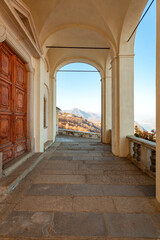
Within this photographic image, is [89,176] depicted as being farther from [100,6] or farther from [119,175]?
[100,6]

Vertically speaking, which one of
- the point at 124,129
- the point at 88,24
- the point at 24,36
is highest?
the point at 88,24

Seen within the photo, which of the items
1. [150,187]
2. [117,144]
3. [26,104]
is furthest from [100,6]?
[150,187]

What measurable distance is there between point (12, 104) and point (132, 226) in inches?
146

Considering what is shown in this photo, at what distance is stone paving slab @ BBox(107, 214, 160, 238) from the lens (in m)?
→ 1.56

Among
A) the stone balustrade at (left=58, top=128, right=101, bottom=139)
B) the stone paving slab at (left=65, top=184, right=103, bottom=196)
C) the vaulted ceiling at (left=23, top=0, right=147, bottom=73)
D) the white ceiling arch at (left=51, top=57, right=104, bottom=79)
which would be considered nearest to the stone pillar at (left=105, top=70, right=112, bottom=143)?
the white ceiling arch at (left=51, top=57, right=104, bottom=79)

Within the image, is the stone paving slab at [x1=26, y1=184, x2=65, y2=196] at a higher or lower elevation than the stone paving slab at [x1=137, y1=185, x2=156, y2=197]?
higher

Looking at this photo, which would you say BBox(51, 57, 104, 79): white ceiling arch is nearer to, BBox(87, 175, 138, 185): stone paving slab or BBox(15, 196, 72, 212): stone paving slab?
BBox(87, 175, 138, 185): stone paving slab

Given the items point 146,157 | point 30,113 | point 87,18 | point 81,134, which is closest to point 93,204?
point 146,157

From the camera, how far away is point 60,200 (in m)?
2.16

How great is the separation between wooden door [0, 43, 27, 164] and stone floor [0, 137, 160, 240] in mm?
988

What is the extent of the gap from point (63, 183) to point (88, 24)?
601 cm

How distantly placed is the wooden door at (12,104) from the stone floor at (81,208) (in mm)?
988

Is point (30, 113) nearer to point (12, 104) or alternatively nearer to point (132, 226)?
point (12, 104)

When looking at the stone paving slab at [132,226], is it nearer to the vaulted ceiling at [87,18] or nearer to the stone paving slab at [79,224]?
the stone paving slab at [79,224]
